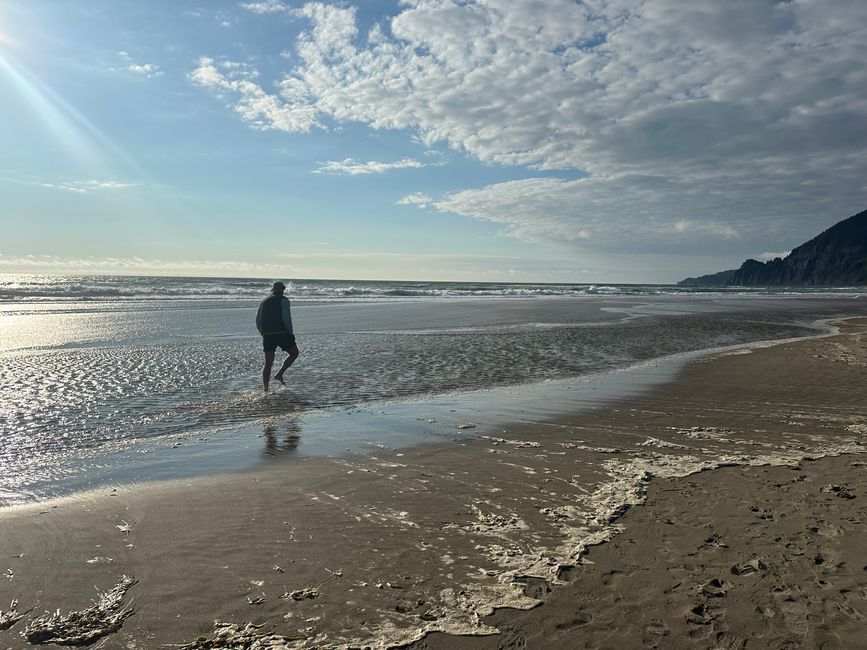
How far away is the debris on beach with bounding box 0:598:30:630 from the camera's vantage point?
11.2 feet

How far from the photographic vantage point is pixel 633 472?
6.27 meters

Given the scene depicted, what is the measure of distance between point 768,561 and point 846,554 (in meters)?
0.68

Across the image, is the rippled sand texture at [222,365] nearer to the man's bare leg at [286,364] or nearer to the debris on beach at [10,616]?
the man's bare leg at [286,364]

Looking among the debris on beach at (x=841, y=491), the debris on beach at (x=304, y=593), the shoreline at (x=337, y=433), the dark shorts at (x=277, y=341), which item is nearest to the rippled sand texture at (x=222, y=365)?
the shoreline at (x=337, y=433)

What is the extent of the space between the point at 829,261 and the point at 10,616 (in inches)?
7731

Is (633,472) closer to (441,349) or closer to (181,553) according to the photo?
(181,553)

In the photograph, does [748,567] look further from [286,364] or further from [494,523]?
[286,364]

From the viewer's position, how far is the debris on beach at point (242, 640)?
126 inches

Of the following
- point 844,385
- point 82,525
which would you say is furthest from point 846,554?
point 844,385

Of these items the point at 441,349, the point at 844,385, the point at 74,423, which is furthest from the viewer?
the point at 441,349

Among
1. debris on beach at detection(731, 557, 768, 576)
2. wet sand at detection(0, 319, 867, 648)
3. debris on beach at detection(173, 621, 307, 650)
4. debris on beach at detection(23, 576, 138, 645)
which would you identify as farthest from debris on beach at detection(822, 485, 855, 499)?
debris on beach at detection(23, 576, 138, 645)

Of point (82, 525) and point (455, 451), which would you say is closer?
point (82, 525)

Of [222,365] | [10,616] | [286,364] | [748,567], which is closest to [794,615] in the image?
[748,567]

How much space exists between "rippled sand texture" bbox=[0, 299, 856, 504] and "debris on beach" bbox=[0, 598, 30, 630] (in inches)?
98.1
